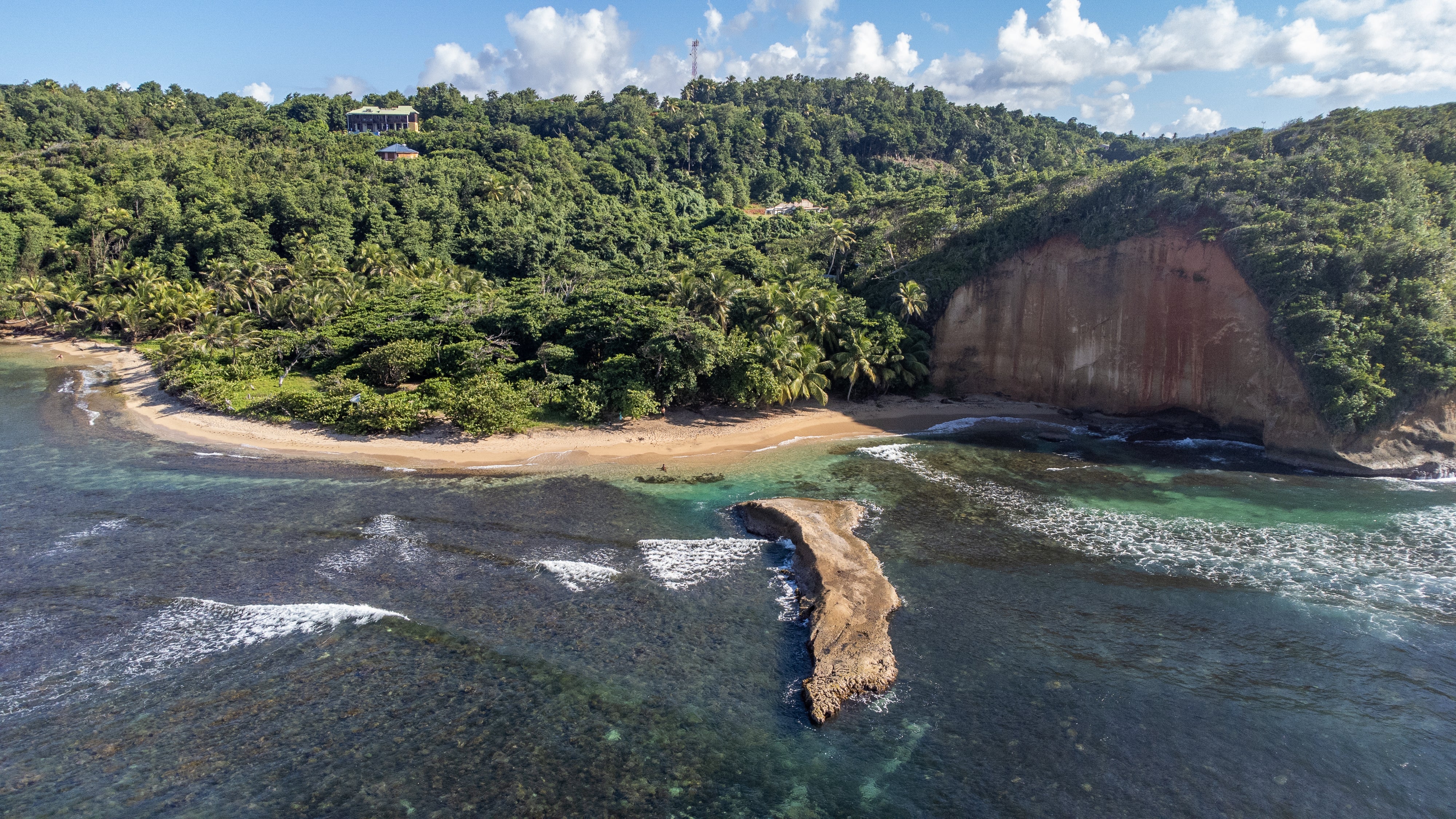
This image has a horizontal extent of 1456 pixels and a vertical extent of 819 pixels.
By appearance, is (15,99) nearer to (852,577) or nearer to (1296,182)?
(852,577)

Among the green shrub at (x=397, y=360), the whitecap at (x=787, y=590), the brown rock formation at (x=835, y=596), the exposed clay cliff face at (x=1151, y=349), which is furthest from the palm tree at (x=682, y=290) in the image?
the whitecap at (x=787, y=590)

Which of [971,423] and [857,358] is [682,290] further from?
[971,423]

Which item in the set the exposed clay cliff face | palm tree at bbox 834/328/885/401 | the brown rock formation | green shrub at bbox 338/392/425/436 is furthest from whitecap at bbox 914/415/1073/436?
green shrub at bbox 338/392/425/436

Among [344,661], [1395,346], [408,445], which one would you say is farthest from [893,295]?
[344,661]

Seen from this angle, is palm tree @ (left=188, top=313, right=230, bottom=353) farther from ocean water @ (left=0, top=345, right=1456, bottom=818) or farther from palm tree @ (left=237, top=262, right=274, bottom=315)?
ocean water @ (left=0, top=345, right=1456, bottom=818)

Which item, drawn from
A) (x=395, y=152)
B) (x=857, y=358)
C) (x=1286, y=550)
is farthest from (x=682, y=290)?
(x=395, y=152)
